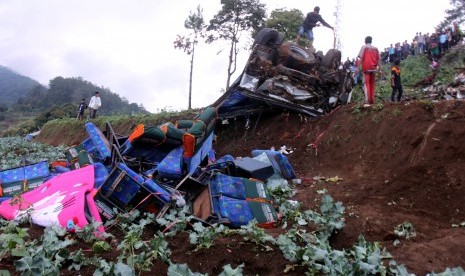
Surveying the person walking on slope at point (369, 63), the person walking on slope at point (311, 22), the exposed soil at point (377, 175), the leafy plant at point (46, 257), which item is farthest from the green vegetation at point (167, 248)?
the person walking on slope at point (311, 22)

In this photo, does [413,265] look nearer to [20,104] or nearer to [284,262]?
[284,262]

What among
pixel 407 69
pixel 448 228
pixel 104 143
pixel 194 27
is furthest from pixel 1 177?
pixel 194 27

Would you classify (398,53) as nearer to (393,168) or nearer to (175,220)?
(393,168)

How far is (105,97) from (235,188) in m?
66.7

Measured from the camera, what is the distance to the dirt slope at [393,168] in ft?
15.6

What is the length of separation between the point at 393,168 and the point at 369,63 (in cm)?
304

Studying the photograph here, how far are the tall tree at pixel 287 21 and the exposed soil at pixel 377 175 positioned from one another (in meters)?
13.2

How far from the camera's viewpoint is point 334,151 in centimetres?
870

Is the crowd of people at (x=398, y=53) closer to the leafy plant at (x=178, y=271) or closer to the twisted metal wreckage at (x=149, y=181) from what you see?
the twisted metal wreckage at (x=149, y=181)

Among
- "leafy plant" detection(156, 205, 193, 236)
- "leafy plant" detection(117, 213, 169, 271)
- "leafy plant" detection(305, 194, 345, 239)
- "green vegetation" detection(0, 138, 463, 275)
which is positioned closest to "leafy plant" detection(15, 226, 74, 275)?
"green vegetation" detection(0, 138, 463, 275)

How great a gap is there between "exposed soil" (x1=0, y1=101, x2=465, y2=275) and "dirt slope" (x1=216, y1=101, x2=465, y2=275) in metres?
0.01

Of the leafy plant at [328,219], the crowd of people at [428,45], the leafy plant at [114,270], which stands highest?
the crowd of people at [428,45]

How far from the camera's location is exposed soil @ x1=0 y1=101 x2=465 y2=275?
390 centimetres

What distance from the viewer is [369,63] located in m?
9.30
